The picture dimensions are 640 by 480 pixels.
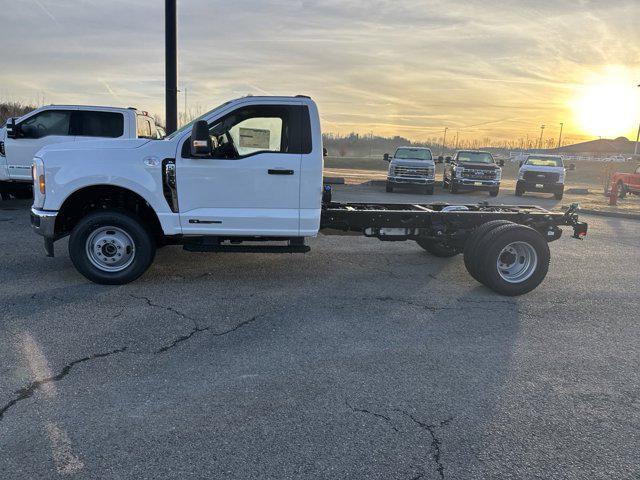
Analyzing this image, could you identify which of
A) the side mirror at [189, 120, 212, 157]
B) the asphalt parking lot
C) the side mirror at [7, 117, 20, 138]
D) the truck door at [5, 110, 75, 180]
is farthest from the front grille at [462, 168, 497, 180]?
the side mirror at [189, 120, 212, 157]

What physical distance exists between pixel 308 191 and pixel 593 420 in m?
3.66

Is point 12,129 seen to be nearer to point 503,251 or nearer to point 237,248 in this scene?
point 237,248

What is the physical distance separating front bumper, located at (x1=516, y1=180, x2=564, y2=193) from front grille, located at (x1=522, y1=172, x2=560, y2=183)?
0.13 metres

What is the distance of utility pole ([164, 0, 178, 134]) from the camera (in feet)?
41.2

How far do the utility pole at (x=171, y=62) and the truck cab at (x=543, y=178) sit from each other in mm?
15081

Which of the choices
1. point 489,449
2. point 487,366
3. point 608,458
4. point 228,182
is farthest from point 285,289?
point 608,458

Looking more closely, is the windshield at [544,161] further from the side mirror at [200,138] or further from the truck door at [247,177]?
the side mirror at [200,138]

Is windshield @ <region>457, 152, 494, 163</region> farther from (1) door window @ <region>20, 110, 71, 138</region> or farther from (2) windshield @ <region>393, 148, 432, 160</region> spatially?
(1) door window @ <region>20, 110, 71, 138</region>

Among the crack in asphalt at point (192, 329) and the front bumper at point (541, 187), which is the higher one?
the front bumper at point (541, 187)

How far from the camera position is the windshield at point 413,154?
2119 centimetres

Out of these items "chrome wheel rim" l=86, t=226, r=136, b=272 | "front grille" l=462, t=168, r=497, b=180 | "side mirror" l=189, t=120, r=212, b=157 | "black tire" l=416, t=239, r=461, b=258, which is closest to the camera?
"side mirror" l=189, t=120, r=212, b=157

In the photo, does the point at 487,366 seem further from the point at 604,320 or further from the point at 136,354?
the point at 136,354

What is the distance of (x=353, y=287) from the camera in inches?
246

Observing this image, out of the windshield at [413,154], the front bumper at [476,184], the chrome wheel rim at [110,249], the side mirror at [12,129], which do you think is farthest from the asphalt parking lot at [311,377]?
the windshield at [413,154]
